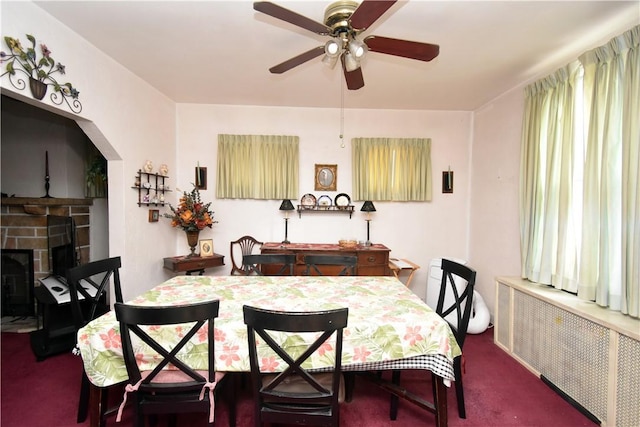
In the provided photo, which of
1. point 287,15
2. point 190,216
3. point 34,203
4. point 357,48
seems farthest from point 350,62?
point 34,203

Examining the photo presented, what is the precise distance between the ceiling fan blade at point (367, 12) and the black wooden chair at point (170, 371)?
1538 millimetres

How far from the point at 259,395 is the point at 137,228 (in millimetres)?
2459

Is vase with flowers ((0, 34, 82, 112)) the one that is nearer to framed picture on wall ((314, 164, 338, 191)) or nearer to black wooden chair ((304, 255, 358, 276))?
black wooden chair ((304, 255, 358, 276))

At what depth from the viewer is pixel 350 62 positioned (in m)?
1.72

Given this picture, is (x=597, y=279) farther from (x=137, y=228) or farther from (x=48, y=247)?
(x=48, y=247)

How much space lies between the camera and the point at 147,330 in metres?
1.43

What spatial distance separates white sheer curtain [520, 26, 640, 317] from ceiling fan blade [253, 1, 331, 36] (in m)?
2.01

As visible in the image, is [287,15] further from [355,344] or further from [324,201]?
[324,201]

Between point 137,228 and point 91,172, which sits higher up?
point 91,172

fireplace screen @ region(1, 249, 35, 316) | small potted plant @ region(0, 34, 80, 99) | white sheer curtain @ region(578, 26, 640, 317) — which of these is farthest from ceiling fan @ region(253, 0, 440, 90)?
fireplace screen @ region(1, 249, 35, 316)

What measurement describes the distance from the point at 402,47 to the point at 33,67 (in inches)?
95.5

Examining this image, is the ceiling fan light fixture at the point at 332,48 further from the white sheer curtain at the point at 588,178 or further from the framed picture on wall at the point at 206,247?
the framed picture on wall at the point at 206,247

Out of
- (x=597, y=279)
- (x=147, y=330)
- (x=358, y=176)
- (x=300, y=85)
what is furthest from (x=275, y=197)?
(x=597, y=279)

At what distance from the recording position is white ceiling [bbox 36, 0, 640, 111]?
1.81 meters
